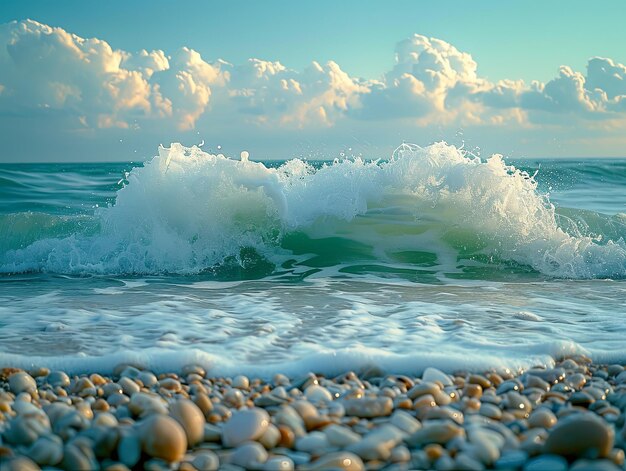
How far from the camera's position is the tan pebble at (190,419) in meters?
2.46

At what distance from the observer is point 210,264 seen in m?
8.20

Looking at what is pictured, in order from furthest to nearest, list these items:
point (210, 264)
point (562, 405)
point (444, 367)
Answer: point (210, 264)
point (444, 367)
point (562, 405)

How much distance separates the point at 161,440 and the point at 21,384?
4.32 feet

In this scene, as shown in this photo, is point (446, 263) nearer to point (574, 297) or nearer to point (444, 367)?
point (574, 297)

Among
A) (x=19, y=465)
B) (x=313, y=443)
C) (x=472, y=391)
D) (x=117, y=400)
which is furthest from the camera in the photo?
(x=472, y=391)

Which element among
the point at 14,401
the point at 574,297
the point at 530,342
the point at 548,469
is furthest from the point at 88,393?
the point at 574,297

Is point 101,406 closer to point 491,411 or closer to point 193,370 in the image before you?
point 193,370

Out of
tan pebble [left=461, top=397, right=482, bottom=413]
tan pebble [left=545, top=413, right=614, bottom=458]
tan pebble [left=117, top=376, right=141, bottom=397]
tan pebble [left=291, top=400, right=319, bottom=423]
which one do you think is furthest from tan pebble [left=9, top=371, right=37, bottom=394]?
tan pebble [left=545, top=413, right=614, bottom=458]

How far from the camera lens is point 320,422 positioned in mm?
2615

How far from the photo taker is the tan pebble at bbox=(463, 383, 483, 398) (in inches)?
121

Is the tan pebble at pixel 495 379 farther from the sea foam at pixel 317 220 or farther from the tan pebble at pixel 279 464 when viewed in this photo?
the sea foam at pixel 317 220

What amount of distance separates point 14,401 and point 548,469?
225 cm

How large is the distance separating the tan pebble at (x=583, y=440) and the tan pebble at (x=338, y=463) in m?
0.66

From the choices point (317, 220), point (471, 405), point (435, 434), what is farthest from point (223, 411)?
point (317, 220)
